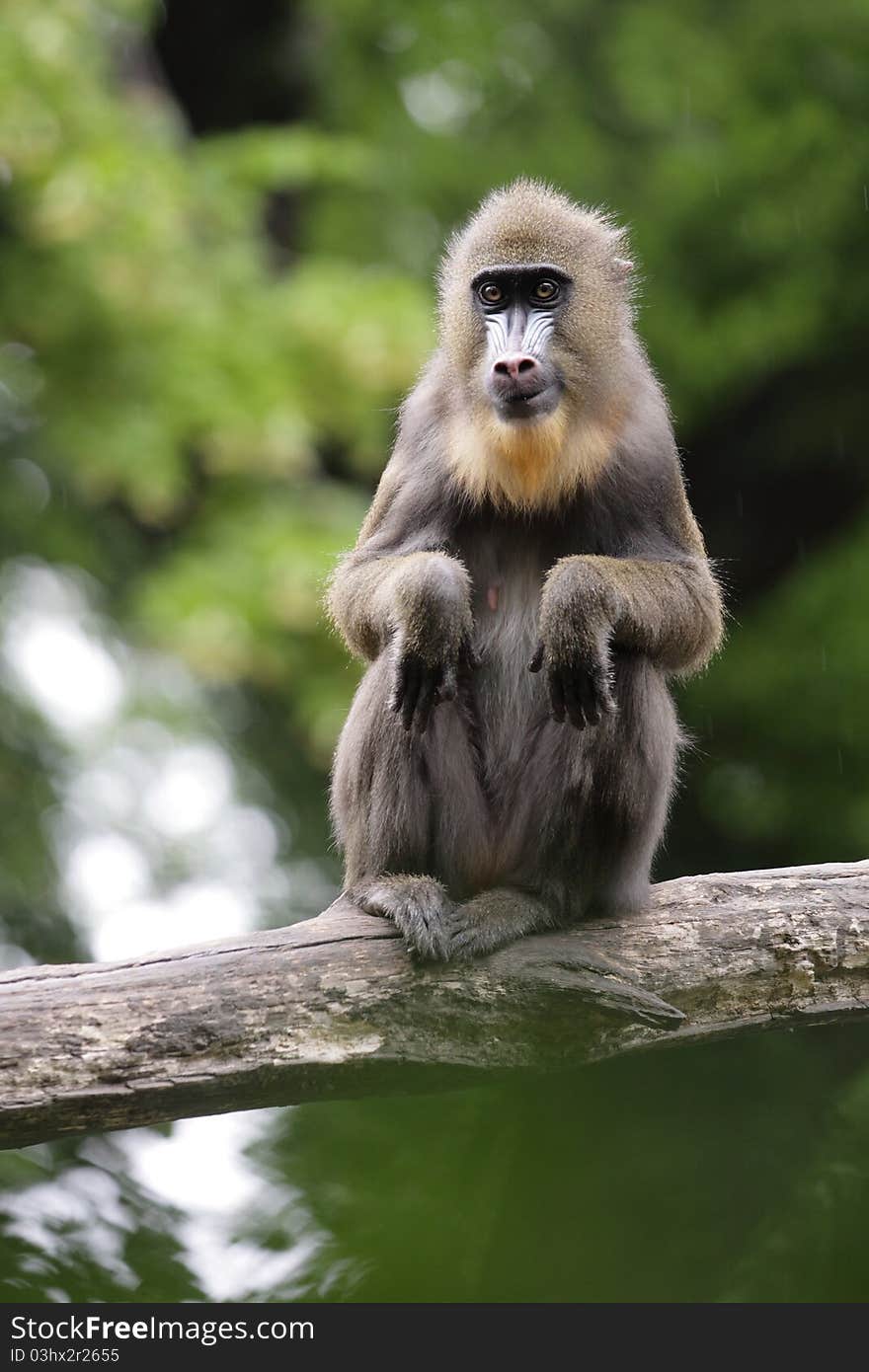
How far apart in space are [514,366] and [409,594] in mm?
875

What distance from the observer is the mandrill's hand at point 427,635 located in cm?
539

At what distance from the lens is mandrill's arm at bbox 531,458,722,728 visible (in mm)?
5336

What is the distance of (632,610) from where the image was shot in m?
5.55

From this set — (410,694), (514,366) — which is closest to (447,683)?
(410,694)

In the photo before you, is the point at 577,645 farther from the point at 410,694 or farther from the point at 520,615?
the point at 520,615

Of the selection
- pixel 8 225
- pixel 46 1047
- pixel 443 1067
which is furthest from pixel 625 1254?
pixel 8 225

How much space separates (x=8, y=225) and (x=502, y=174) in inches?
173

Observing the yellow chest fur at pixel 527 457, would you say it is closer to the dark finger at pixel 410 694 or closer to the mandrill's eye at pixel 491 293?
the mandrill's eye at pixel 491 293

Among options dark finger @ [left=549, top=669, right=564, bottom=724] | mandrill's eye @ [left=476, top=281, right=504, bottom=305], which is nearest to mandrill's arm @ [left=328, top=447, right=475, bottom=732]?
dark finger @ [left=549, top=669, right=564, bottom=724]

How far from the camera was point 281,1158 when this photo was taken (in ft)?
13.9

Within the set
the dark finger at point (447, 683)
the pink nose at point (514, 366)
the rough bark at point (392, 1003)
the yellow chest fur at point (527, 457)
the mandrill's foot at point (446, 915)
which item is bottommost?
the rough bark at point (392, 1003)

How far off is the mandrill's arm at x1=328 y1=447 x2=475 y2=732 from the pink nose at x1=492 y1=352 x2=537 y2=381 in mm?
575

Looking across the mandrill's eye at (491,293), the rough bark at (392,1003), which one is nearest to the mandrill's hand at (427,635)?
the rough bark at (392,1003)

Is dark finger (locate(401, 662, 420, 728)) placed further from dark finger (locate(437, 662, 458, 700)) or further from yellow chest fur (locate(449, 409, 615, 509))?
yellow chest fur (locate(449, 409, 615, 509))
